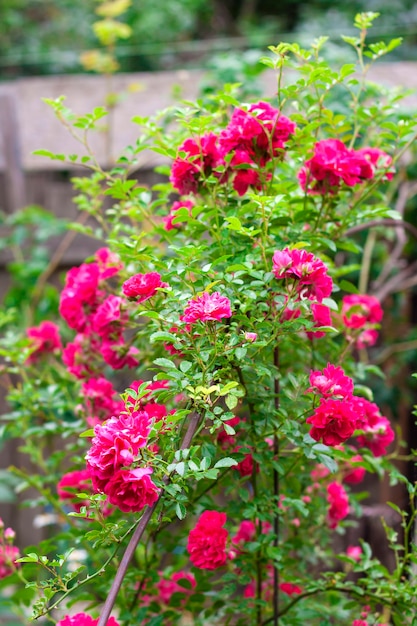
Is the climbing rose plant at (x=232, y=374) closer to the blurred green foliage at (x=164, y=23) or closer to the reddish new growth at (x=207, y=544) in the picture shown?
the reddish new growth at (x=207, y=544)

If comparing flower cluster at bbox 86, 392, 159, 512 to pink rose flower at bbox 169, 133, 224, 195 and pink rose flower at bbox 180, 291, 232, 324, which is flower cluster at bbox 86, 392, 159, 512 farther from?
pink rose flower at bbox 169, 133, 224, 195

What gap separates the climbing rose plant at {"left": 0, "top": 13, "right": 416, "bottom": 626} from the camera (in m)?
0.96

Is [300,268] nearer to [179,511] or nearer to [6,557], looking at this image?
[179,511]

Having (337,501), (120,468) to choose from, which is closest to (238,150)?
(120,468)

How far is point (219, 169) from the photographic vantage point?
1.14 metres

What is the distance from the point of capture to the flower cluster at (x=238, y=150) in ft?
3.67

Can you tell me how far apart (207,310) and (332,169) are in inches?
13.4

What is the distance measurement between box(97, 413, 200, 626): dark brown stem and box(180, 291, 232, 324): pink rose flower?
0.43ft

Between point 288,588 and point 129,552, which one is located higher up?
point 129,552

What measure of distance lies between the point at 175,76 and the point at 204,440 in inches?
71.6

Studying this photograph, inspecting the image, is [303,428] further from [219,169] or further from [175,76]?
[175,76]

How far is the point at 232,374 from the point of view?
3.57 ft

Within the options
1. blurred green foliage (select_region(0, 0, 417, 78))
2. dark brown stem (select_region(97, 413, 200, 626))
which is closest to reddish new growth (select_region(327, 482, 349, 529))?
dark brown stem (select_region(97, 413, 200, 626))

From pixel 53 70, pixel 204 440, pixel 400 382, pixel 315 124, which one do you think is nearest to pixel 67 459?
pixel 400 382
